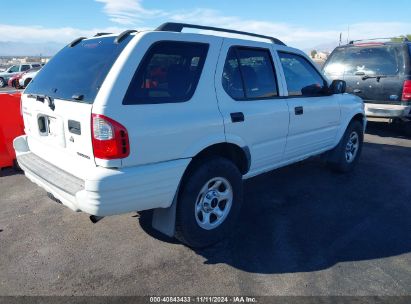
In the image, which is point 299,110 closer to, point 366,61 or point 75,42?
point 75,42

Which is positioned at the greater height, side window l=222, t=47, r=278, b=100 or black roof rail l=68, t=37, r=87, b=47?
black roof rail l=68, t=37, r=87, b=47

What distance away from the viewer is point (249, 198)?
4.61m

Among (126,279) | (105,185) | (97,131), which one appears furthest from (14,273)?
(97,131)

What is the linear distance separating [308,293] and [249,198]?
75.0 inches

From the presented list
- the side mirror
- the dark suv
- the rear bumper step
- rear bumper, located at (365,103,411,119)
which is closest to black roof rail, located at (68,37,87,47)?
the rear bumper step

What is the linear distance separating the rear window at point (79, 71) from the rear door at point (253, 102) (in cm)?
97

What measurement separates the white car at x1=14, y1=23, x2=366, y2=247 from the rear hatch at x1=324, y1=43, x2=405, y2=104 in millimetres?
4389

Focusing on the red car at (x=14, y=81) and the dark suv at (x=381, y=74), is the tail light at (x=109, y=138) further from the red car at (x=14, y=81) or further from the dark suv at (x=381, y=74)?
the red car at (x=14, y=81)

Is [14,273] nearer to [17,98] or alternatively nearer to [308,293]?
[308,293]

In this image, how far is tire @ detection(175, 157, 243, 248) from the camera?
3.10 m

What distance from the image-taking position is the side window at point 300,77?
4.16 metres

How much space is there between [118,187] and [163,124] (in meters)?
0.58

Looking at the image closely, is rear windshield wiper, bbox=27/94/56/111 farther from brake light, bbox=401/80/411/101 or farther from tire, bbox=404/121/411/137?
tire, bbox=404/121/411/137

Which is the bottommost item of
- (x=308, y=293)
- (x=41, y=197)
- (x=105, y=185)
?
(x=308, y=293)
